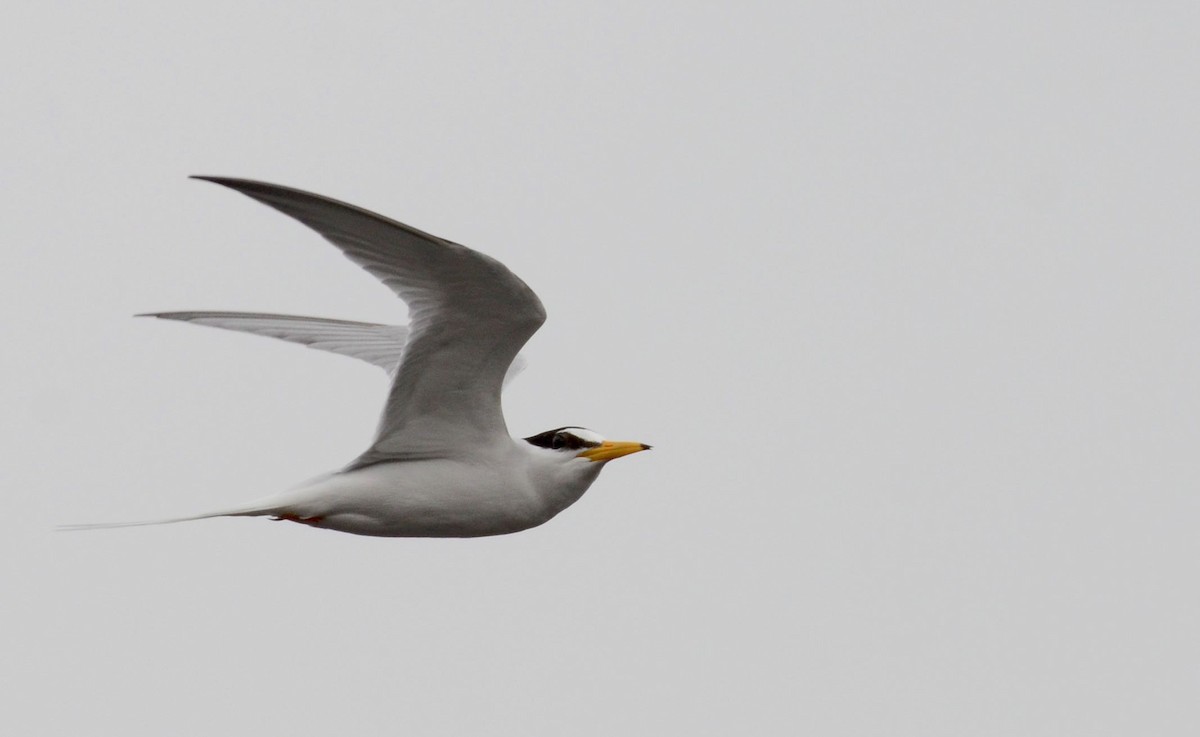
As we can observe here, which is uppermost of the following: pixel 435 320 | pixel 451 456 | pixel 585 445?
pixel 435 320

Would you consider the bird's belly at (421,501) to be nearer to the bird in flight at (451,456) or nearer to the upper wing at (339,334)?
the bird in flight at (451,456)

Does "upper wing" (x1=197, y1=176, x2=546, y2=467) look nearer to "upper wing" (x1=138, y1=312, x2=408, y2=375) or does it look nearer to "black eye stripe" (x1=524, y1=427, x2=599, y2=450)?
"black eye stripe" (x1=524, y1=427, x2=599, y2=450)

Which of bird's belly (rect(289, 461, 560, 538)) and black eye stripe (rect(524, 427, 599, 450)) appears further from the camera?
black eye stripe (rect(524, 427, 599, 450))

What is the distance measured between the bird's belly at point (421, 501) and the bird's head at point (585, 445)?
0.34 meters

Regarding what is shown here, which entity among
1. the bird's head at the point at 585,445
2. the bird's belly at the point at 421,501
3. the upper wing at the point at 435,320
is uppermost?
the upper wing at the point at 435,320

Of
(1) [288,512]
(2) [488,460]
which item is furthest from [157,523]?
(2) [488,460]

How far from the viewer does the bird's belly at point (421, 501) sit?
31.4ft

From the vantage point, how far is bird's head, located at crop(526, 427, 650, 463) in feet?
31.8

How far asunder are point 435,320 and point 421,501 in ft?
4.17

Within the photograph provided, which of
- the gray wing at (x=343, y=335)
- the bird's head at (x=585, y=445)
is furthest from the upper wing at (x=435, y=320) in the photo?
the gray wing at (x=343, y=335)

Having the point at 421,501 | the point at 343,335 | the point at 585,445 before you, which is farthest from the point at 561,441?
the point at 343,335

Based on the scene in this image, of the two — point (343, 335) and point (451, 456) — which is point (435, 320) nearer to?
point (451, 456)

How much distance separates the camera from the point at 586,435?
32.2 ft

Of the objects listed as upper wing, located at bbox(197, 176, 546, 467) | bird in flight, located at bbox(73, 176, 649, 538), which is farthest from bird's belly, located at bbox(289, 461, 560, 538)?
upper wing, located at bbox(197, 176, 546, 467)
